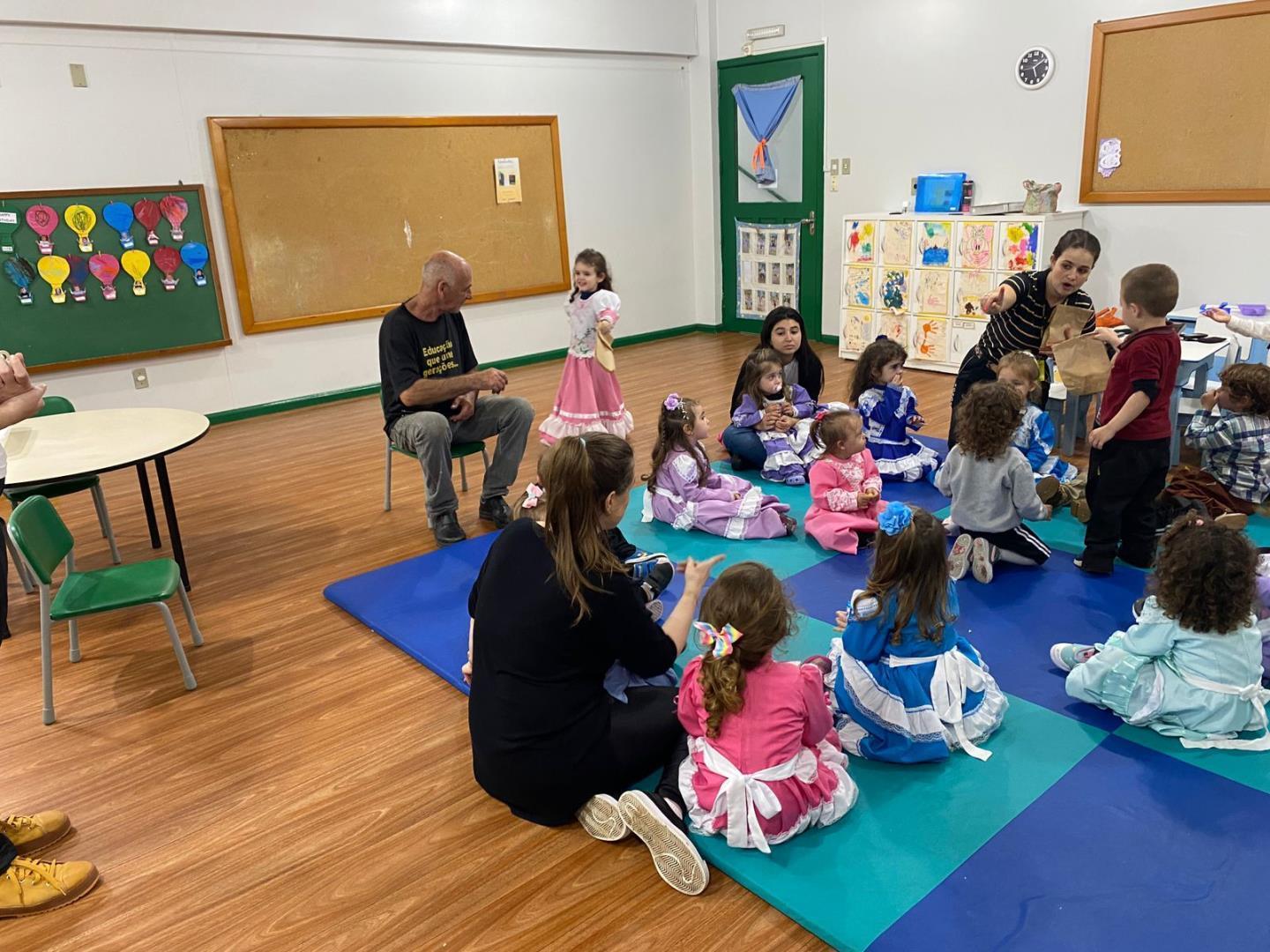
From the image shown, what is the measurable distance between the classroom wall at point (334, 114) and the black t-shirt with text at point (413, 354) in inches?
117

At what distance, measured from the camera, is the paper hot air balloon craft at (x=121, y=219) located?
608cm

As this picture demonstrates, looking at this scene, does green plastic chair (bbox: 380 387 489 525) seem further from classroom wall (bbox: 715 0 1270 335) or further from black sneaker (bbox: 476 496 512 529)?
classroom wall (bbox: 715 0 1270 335)

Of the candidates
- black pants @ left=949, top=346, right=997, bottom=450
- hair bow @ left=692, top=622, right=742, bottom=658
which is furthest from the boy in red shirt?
hair bow @ left=692, top=622, right=742, bottom=658

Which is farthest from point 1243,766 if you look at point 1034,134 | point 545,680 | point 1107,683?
point 1034,134

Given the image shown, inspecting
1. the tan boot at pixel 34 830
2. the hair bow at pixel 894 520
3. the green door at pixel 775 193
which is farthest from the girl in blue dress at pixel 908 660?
the green door at pixel 775 193

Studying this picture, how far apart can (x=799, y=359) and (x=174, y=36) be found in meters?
4.61

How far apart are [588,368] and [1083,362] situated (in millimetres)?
2454

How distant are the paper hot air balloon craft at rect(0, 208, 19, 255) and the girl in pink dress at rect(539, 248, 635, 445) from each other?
3.53m

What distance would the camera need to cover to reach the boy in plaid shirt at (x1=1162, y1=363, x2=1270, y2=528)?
12.5ft

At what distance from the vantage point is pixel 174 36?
20.2ft

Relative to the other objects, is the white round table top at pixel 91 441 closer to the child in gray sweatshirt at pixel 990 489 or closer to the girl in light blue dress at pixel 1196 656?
the child in gray sweatshirt at pixel 990 489

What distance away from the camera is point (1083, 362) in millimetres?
4320

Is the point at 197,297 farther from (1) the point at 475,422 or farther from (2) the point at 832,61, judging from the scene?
(2) the point at 832,61

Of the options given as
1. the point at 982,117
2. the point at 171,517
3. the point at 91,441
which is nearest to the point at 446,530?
the point at 171,517
